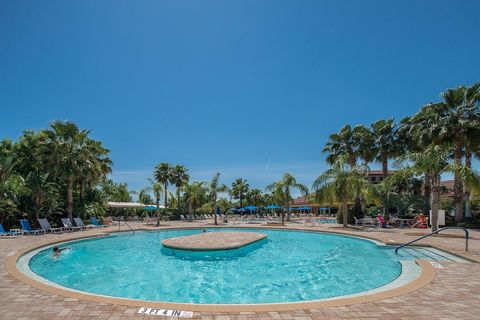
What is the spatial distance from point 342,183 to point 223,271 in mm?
15843

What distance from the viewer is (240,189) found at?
5525 cm

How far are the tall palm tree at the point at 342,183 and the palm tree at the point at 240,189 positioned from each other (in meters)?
30.7

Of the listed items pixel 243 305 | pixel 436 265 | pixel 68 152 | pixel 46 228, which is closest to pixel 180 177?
pixel 68 152

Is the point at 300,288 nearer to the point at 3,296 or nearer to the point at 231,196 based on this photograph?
the point at 3,296

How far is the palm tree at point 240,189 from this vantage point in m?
55.3

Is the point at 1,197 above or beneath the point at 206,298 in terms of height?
above

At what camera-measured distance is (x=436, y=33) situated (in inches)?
574

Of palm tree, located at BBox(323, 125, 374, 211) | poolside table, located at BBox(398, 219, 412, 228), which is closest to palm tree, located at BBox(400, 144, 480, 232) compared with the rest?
poolside table, located at BBox(398, 219, 412, 228)

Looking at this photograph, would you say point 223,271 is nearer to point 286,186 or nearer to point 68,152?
point 68,152

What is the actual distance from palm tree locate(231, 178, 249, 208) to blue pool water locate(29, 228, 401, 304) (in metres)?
39.0

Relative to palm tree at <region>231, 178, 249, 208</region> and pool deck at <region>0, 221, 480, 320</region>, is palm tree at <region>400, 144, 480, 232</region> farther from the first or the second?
palm tree at <region>231, 178, 249, 208</region>

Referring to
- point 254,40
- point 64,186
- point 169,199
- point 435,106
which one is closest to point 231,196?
point 169,199

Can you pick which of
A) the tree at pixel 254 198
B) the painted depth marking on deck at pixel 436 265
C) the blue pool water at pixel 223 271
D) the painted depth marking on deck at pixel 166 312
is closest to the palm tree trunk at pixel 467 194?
the blue pool water at pixel 223 271

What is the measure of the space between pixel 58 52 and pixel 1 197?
10.0 metres
